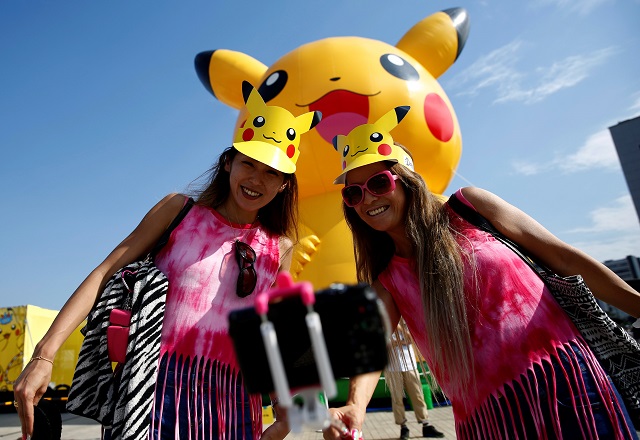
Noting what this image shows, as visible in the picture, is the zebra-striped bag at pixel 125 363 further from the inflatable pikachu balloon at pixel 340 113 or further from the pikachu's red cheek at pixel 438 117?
the pikachu's red cheek at pixel 438 117

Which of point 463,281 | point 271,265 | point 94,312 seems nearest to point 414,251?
point 463,281

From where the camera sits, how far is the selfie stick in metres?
0.60

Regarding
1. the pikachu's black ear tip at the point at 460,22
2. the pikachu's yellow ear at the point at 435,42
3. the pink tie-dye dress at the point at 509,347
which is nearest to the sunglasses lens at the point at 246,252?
the pink tie-dye dress at the point at 509,347

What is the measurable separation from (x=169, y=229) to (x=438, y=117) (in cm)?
→ 450

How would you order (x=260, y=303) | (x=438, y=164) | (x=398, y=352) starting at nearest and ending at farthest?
1. (x=260, y=303)
2. (x=398, y=352)
3. (x=438, y=164)

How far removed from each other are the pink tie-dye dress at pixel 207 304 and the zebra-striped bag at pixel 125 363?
0.23 feet

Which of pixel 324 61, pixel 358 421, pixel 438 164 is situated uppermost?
pixel 324 61

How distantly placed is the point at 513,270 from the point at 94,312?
1515 mm

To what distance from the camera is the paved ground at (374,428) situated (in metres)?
5.07

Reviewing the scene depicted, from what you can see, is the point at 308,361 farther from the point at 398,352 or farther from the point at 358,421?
the point at 398,352

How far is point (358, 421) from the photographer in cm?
123

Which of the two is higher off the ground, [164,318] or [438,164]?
[438,164]

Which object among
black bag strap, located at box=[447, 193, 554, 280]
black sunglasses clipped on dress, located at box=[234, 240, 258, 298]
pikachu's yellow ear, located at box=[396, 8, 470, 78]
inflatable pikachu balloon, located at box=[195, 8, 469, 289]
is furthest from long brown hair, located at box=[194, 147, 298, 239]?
pikachu's yellow ear, located at box=[396, 8, 470, 78]

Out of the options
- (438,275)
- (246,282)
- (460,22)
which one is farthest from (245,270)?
(460,22)
